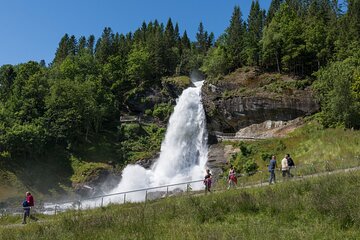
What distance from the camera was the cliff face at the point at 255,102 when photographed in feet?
171

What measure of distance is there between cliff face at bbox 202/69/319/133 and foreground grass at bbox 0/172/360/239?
35704 mm

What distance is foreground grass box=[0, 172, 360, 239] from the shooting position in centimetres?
1212

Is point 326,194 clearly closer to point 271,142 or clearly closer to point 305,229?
point 305,229

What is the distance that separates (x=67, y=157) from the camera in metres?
57.2

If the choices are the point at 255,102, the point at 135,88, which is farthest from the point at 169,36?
the point at 255,102

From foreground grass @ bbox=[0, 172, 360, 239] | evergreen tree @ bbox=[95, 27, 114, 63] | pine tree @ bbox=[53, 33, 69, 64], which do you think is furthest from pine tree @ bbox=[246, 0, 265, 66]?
foreground grass @ bbox=[0, 172, 360, 239]

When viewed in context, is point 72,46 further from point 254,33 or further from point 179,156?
point 179,156

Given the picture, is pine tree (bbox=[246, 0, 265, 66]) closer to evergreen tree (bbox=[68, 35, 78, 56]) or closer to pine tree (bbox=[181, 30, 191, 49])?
pine tree (bbox=[181, 30, 191, 49])

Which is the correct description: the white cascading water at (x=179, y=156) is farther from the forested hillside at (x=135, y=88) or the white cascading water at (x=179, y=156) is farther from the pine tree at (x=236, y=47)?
the pine tree at (x=236, y=47)

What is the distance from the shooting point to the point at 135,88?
2950 inches

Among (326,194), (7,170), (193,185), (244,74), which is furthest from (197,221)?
(244,74)

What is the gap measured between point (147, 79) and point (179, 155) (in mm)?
29000

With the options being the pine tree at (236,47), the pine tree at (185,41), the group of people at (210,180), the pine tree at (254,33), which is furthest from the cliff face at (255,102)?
the pine tree at (185,41)

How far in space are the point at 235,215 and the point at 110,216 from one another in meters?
5.23
